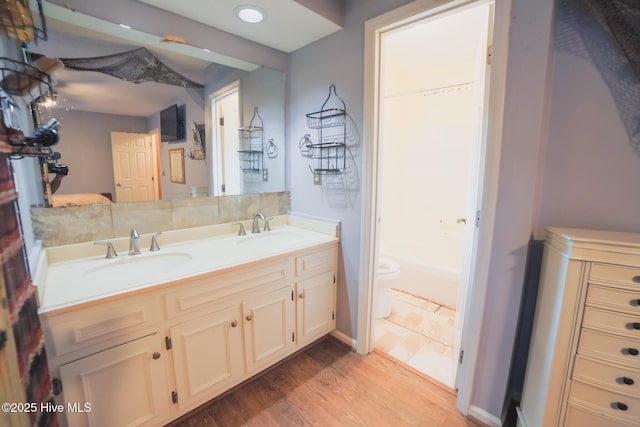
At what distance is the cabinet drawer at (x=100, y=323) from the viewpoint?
3.18 feet

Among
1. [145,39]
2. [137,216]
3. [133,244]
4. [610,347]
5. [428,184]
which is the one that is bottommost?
[610,347]

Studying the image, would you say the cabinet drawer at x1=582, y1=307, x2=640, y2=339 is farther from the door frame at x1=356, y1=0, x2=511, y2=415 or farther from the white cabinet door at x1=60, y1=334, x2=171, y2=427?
the white cabinet door at x1=60, y1=334, x2=171, y2=427

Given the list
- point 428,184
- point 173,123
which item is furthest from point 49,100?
point 428,184

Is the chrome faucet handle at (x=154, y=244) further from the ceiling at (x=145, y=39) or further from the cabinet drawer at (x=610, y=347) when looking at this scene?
the cabinet drawer at (x=610, y=347)

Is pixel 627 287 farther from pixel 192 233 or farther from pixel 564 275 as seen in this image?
pixel 192 233

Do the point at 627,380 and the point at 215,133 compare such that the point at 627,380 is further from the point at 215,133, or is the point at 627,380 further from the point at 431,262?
the point at 215,133

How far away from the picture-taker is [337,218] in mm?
1958

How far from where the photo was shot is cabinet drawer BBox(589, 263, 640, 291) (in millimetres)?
925

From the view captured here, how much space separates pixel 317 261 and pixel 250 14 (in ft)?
5.13

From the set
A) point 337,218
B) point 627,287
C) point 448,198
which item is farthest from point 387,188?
point 627,287

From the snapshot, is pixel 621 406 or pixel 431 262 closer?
pixel 621 406

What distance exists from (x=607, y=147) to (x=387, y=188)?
252 centimetres

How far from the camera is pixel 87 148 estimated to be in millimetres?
1424

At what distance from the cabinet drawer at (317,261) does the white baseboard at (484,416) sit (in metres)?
1.10
